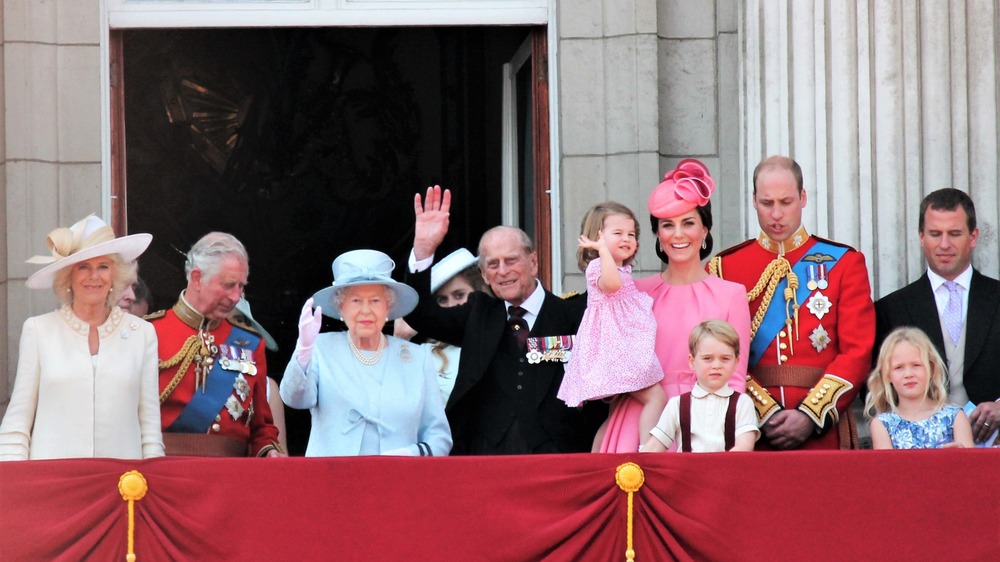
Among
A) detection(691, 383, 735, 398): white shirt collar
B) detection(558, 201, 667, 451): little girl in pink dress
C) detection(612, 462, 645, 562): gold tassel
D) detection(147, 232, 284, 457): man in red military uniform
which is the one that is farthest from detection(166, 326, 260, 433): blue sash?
detection(691, 383, 735, 398): white shirt collar

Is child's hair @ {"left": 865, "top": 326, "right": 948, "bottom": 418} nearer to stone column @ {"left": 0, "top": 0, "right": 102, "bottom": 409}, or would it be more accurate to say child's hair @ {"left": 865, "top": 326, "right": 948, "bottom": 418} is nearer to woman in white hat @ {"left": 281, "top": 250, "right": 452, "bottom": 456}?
woman in white hat @ {"left": 281, "top": 250, "right": 452, "bottom": 456}

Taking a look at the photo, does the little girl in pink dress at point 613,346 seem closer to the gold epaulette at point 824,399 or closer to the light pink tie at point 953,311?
the gold epaulette at point 824,399

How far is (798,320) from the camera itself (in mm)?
6844

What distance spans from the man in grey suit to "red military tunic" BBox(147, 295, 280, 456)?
237 cm

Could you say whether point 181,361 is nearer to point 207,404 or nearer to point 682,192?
point 207,404

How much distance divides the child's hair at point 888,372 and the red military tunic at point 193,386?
2.24 metres

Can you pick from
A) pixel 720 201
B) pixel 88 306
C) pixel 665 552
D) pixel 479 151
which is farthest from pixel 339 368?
pixel 479 151

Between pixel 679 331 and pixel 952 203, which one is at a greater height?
pixel 952 203

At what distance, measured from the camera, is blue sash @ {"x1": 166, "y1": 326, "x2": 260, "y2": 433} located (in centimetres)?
684

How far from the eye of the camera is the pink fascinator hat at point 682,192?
261 inches

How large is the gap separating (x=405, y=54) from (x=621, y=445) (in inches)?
204

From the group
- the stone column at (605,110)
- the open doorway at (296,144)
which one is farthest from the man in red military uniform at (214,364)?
the open doorway at (296,144)

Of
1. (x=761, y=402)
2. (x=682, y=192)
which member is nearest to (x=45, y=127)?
(x=682, y=192)

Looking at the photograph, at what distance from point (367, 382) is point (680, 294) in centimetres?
118
